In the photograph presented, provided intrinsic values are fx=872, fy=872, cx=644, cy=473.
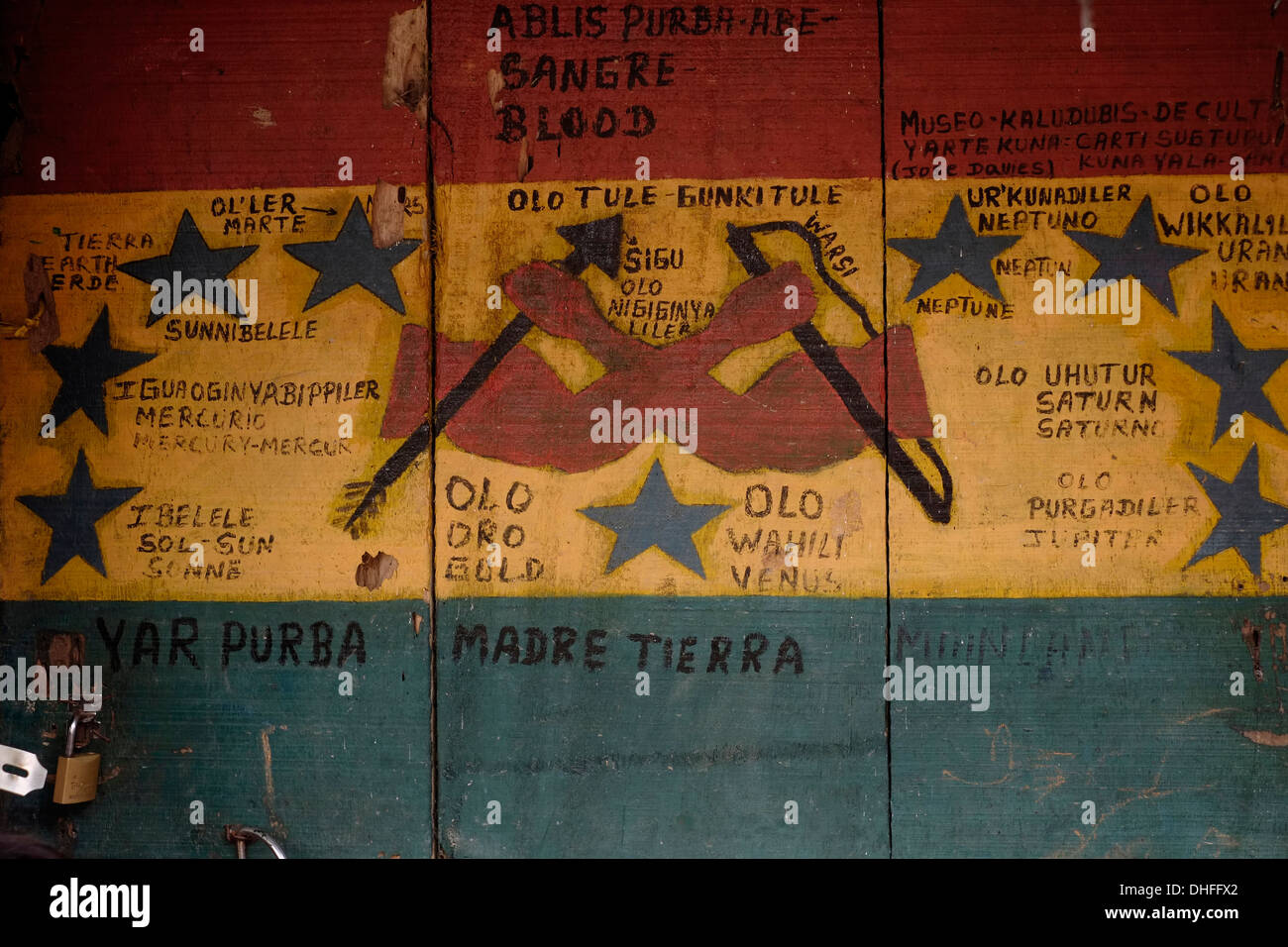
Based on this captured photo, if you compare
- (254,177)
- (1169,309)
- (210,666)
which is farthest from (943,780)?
(254,177)

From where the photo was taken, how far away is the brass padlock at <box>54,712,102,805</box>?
103 inches

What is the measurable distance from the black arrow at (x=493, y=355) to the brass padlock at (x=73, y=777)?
1.04 metres

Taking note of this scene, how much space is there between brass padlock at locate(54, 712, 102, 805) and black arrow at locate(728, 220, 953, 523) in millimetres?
2511

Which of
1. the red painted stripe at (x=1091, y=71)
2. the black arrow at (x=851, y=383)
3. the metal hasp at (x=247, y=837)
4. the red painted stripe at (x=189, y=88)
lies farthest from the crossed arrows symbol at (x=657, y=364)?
the metal hasp at (x=247, y=837)

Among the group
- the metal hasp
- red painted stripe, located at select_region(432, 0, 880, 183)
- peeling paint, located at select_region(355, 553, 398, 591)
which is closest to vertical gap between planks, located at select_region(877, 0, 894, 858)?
red painted stripe, located at select_region(432, 0, 880, 183)

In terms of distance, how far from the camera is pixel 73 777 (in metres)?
2.62

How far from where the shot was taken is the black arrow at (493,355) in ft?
8.90

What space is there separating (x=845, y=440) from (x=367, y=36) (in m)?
1.96

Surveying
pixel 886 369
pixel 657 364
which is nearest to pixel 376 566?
pixel 657 364

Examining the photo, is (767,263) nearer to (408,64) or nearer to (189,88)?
(408,64)

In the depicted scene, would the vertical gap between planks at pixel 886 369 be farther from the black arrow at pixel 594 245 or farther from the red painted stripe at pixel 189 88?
the red painted stripe at pixel 189 88

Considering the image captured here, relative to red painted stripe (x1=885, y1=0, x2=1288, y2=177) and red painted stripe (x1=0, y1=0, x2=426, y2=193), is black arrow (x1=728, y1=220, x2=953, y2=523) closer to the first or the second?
red painted stripe (x1=885, y1=0, x2=1288, y2=177)

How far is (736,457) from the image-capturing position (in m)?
2.71

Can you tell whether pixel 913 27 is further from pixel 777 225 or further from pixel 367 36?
pixel 367 36
